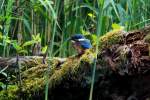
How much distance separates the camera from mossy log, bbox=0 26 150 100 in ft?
5.63

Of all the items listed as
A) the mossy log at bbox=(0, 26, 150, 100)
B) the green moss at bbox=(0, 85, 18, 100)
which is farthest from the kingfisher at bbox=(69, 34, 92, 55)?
the green moss at bbox=(0, 85, 18, 100)

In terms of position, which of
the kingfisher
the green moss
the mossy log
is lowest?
the green moss

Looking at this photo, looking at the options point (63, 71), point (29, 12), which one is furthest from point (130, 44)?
point (29, 12)

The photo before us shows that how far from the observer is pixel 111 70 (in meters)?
1.76

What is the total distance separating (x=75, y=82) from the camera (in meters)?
1.87

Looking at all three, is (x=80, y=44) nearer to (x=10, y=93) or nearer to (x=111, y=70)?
(x=111, y=70)

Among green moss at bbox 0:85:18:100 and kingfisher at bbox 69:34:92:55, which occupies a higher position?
kingfisher at bbox 69:34:92:55

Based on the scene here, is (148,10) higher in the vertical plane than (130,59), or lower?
higher

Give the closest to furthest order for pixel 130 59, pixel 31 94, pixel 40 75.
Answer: pixel 130 59, pixel 31 94, pixel 40 75

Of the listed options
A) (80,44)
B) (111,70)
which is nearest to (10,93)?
(80,44)

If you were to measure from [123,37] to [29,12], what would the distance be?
3.36 feet

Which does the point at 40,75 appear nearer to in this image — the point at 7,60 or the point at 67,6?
the point at 7,60

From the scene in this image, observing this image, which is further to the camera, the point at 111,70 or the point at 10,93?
the point at 10,93

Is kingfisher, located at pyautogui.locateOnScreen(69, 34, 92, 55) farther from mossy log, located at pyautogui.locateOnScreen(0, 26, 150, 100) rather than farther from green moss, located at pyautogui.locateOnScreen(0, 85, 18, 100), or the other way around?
green moss, located at pyautogui.locateOnScreen(0, 85, 18, 100)
